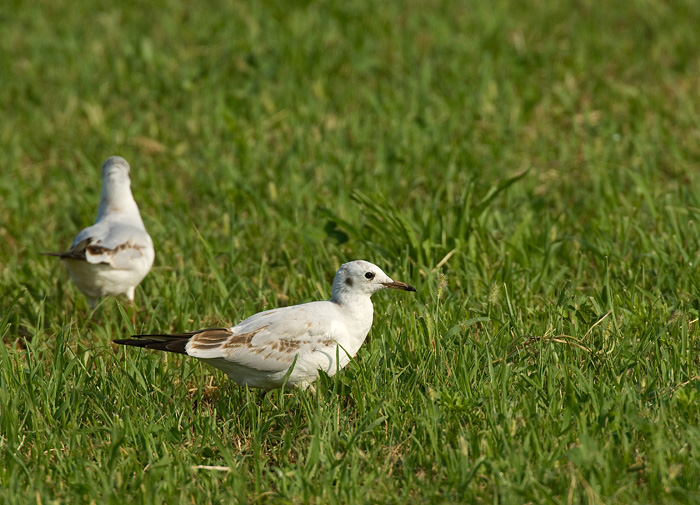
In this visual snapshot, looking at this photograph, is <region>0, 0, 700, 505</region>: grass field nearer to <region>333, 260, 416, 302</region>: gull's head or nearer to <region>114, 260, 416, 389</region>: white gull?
<region>114, 260, 416, 389</region>: white gull

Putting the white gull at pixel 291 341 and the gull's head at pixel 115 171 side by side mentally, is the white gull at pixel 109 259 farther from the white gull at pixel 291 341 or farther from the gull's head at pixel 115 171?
the white gull at pixel 291 341

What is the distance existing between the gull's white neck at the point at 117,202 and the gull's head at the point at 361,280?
239cm

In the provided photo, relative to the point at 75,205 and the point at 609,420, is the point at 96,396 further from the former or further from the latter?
the point at 75,205

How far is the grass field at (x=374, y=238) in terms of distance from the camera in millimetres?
3830

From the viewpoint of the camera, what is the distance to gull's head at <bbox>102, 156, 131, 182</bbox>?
21.8ft

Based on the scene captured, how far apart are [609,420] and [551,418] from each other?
0.86 ft

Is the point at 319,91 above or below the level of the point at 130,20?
below

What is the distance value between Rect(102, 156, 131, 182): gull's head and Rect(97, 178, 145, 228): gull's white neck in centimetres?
2

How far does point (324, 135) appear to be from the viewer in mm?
8641

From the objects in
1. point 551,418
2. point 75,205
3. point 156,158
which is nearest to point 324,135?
point 156,158

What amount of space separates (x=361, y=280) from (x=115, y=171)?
9.44 feet

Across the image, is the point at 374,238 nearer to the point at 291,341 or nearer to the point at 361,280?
the point at 361,280

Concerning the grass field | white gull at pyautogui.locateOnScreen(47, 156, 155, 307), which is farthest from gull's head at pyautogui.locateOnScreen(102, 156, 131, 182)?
the grass field

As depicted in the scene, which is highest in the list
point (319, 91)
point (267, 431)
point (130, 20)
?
point (130, 20)
